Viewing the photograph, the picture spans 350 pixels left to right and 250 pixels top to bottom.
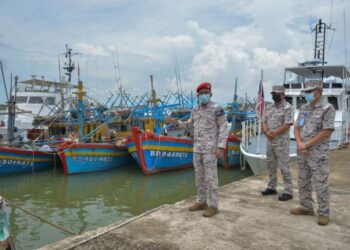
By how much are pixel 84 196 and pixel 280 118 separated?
264 inches

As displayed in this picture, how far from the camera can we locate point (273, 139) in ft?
14.9

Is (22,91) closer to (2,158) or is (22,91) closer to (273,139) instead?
(2,158)

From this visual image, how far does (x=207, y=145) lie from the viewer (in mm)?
3832

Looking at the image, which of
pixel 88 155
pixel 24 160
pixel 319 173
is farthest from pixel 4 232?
pixel 24 160

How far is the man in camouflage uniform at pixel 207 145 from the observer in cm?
380

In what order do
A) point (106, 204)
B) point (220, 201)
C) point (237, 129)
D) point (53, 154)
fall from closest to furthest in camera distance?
point (220, 201) → point (106, 204) → point (53, 154) → point (237, 129)

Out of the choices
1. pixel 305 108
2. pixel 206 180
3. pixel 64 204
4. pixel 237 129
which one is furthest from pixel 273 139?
pixel 237 129

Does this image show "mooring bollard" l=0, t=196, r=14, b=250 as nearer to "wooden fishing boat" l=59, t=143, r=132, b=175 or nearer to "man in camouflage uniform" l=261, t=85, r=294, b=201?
Answer: "man in camouflage uniform" l=261, t=85, r=294, b=201

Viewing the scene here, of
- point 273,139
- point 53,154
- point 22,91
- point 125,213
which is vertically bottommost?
point 125,213

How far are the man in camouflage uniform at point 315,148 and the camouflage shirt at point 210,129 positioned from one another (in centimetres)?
86

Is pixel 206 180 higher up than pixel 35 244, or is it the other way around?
pixel 206 180

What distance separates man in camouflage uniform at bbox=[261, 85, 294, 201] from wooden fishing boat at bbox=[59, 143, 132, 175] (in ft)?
30.0

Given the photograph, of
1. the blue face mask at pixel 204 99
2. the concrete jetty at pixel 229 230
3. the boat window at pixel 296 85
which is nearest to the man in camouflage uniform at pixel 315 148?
the concrete jetty at pixel 229 230

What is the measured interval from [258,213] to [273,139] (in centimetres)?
116
